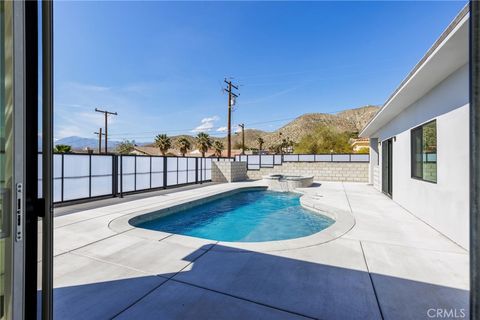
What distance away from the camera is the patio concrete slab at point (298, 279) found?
191cm

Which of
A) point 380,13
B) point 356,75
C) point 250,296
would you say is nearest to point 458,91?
point 250,296

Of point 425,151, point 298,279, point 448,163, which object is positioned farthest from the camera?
point 425,151

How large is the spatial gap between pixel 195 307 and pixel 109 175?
6728 millimetres

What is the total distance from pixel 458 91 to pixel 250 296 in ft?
14.4

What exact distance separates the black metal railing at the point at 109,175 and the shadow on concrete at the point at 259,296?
5.06m

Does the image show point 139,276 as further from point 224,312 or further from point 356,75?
point 356,75

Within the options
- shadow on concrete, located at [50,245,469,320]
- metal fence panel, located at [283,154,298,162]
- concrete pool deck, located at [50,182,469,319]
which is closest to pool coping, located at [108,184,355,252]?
concrete pool deck, located at [50,182,469,319]

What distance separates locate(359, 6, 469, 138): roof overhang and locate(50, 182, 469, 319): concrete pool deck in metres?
2.79

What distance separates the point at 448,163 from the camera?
12.0ft

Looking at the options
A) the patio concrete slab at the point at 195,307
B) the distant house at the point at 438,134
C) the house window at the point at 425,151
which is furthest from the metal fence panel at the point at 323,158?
the patio concrete slab at the point at 195,307

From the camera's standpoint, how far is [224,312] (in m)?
1.82

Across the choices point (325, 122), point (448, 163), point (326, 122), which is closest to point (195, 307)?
point (448, 163)

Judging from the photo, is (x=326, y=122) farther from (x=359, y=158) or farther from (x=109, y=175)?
(x=109, y=175)

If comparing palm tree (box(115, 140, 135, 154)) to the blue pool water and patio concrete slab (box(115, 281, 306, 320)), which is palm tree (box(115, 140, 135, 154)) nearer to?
the blue pool water
